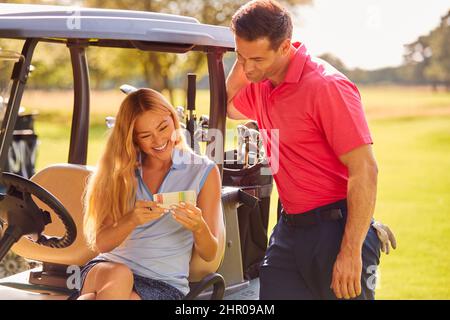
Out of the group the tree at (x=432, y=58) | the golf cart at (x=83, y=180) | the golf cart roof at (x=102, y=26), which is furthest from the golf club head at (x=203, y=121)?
the tree at (x=432, y=58)

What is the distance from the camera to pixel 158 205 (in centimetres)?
321

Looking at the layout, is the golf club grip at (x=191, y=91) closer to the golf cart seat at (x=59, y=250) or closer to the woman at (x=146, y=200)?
the golf cart seat at (x=59, y=250)

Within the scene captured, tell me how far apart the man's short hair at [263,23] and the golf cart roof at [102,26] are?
48 cm

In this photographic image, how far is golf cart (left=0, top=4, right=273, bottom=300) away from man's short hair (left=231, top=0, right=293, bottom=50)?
0.50m

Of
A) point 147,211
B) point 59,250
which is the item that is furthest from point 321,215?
point 59,250

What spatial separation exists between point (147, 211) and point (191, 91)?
1.08 metres

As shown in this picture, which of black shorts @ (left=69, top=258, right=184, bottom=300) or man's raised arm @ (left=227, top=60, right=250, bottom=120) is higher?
man's raised arm @ (left=227, top=60, right=250, bottom=120)

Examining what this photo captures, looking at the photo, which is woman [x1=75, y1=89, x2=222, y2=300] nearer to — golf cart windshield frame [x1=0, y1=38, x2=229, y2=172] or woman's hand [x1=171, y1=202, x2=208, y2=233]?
Result: woman's hand [x1=171, y1=202, x2=208, y2=233]

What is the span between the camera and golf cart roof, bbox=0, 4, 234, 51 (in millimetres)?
3375

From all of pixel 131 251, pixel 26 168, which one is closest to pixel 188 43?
pixel 131 251

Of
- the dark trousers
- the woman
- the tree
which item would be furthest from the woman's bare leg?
the tree

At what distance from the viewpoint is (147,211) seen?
3219mm

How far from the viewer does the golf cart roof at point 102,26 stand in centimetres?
338
